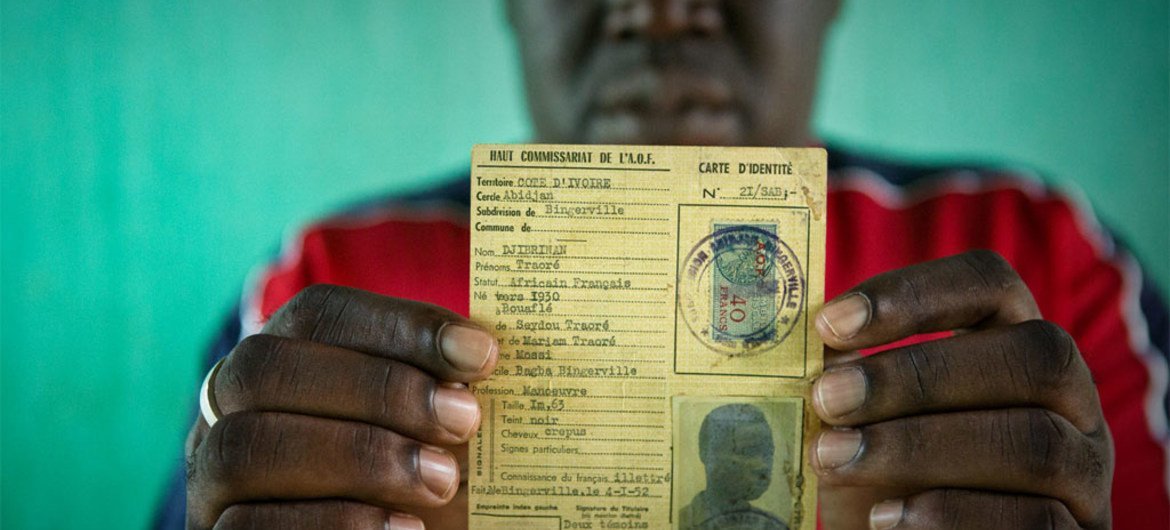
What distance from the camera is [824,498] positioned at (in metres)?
1.07

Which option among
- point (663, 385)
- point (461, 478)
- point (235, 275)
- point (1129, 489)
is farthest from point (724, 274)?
point (235, 275)

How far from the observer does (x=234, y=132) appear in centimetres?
189

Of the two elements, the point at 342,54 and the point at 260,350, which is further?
the point at 342,54

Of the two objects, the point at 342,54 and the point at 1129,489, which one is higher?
the point at 342,54

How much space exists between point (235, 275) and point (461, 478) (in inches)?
44.3

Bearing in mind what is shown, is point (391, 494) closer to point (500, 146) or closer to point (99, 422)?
point (500, 146)

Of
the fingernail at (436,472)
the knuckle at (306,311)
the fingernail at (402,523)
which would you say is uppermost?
the knuckle at (306,311)

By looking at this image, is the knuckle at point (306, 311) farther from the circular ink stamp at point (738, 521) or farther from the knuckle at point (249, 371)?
the circular ink stamp at point (738, 521)

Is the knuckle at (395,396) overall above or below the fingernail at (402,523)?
above

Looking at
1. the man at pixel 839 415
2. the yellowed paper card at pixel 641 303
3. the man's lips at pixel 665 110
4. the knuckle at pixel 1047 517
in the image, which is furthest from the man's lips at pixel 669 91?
the knuckle at pixel 1047 517

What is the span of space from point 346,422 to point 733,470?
18.6 inches

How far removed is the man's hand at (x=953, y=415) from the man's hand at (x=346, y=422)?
41 centimetres

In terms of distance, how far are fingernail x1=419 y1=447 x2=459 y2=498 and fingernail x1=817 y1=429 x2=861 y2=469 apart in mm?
421

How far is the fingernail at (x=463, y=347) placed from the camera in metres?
0.93
